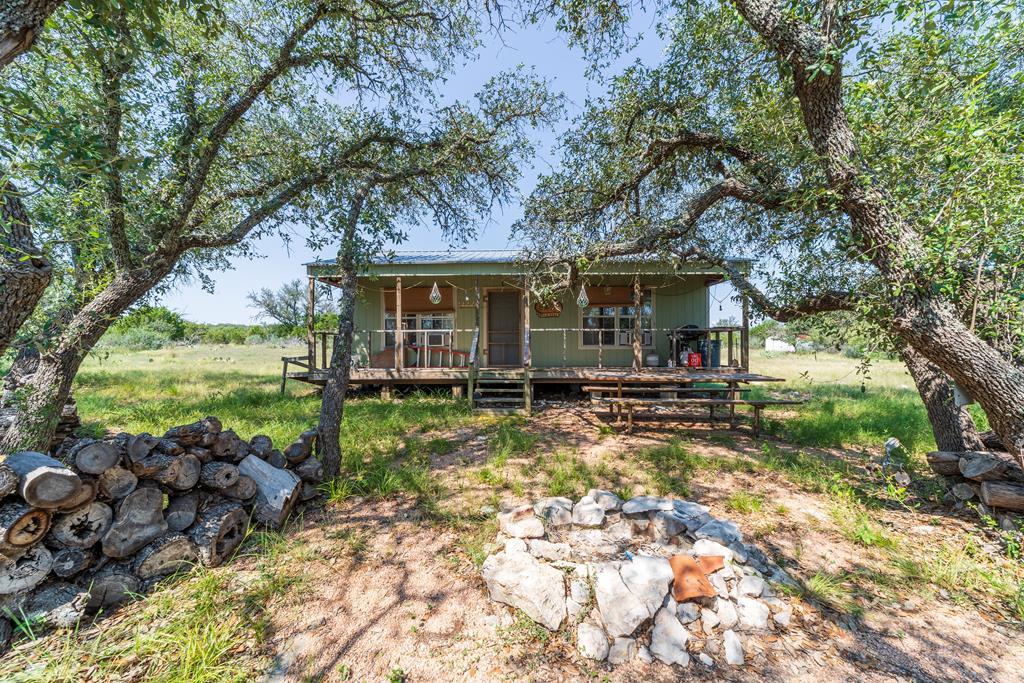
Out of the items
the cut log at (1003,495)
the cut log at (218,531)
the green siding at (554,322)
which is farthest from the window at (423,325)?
the cut log at (1003,495)

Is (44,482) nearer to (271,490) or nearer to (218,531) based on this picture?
(218,531)

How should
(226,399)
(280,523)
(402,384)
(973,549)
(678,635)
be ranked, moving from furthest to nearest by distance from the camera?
(402,384) < (226,399) < (280,523) < (973,549) < (678,635)

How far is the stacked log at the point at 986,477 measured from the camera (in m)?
3.34

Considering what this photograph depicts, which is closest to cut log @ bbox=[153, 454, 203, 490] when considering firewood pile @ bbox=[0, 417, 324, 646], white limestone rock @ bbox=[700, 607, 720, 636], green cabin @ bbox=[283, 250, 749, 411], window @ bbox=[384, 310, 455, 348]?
firewood pile @ bbox=[0, 417, 324, 646]

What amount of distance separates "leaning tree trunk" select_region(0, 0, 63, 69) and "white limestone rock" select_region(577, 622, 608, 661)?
4.59 m

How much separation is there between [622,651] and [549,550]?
2.50 feet

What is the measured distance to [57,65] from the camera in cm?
429

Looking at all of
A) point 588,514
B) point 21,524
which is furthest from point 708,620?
point 21,524

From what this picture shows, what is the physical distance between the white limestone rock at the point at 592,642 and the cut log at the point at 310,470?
10.0ft

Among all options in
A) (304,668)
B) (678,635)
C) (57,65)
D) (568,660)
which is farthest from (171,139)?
(678,635)

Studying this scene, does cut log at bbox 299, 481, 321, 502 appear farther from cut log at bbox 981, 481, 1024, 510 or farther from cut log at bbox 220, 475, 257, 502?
cut log at bbox 981, 481, 1024, 510

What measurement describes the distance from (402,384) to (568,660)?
8.55 m

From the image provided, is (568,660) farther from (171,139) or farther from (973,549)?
(171,139)

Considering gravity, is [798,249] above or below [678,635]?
above
